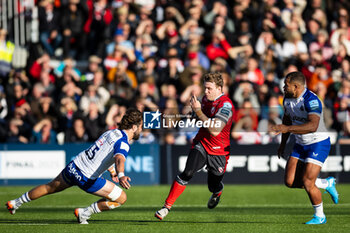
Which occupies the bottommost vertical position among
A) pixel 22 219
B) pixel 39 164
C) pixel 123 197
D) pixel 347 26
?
pixel 39 164

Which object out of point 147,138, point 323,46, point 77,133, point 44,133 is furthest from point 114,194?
point 323,46

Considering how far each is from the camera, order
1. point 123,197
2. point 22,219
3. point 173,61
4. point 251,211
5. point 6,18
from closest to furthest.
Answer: point 123,197 → point 22,219 → point 251,211 → point 173,61 → point 6,18

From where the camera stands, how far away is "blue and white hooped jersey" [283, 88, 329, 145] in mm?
10052

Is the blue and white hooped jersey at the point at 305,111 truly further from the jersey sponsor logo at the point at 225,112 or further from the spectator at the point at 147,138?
the spectator at the point at 147,138

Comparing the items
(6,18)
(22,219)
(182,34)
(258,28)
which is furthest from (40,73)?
(22,219)

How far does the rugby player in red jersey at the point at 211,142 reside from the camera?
33.5 ft

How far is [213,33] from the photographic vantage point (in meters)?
20.4

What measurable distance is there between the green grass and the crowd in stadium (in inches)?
76.8

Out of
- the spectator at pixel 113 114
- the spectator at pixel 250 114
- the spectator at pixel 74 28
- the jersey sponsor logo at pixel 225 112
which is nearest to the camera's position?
the jersey sponsor logo at pixel 225 112

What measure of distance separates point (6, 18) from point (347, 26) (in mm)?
10557

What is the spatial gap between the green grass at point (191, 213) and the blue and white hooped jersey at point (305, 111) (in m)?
1.29

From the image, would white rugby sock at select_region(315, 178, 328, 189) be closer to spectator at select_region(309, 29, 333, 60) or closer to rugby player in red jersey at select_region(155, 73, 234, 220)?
rugby player in red jersey at select_region(155, 73, 234, 220)

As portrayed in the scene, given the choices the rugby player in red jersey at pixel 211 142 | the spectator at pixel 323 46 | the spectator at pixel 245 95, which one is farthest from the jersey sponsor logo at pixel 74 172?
the spectator at pixel 323 46

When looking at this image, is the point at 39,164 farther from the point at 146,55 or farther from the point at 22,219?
the point at 22,219
